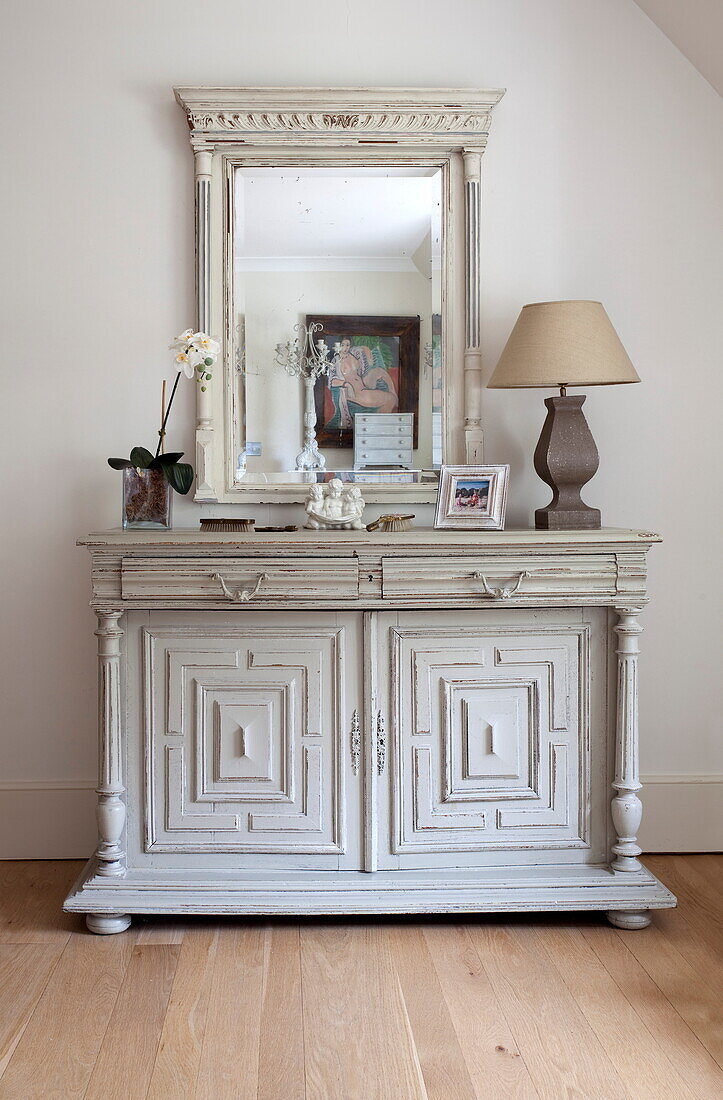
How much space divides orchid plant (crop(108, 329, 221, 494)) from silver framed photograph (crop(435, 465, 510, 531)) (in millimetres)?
665

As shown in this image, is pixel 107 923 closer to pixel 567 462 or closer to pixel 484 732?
pixel 484 732

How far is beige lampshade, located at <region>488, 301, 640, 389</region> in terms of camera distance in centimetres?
242

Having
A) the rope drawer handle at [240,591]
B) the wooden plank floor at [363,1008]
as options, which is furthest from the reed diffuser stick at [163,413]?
the wooden plank floor at [363,1008]

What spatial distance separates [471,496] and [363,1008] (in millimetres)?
1223

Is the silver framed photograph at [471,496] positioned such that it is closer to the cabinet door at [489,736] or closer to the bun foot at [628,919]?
the cabinet door at [489,736]

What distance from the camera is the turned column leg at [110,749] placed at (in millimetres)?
2309

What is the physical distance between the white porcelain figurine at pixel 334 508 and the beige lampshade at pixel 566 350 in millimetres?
492

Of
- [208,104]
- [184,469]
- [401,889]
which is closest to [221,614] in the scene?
[184,469]

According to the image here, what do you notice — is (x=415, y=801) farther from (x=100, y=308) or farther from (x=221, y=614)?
(x=100, y=308)

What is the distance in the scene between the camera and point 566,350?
242 centimetres

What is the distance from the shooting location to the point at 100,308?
2723mm

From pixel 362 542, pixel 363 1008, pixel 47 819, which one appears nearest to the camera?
pixel 363 1008

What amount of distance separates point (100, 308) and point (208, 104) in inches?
24.6

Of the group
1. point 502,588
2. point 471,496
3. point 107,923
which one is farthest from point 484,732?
point 107,923
